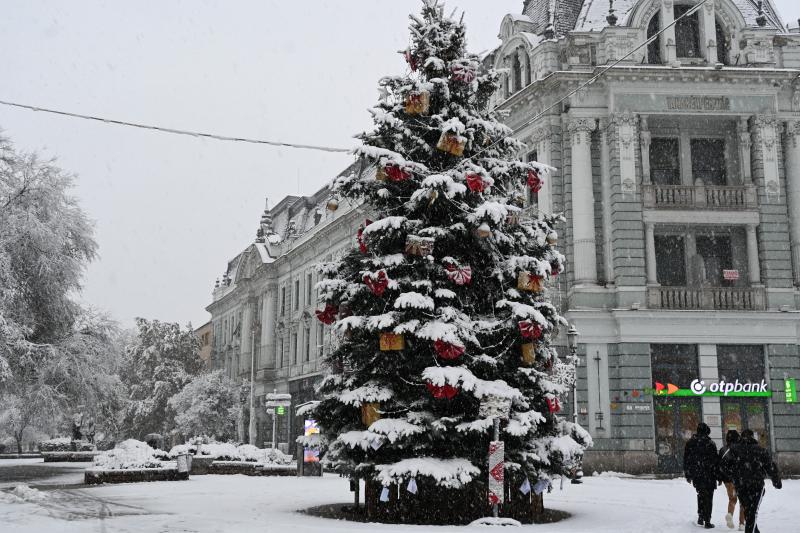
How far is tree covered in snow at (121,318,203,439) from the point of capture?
60906mm

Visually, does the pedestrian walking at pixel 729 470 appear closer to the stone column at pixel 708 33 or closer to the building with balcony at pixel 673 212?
the building with balcony at pixel 673 212

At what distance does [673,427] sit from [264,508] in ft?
59.2

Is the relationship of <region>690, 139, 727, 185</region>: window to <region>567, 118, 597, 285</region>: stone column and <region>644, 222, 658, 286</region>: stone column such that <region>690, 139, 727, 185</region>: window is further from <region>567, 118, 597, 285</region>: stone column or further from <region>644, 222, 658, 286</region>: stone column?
<region>567, 118, 597, 285</region>: stone column

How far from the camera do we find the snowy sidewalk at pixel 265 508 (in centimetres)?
1327

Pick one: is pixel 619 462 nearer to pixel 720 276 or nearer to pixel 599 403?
pixel 599 403

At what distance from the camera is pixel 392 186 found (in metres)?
15.8

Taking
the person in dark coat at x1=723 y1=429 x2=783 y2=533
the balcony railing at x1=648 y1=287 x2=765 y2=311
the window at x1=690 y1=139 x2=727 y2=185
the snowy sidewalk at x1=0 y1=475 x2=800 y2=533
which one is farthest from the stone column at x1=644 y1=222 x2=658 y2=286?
the person in dark coat at x1=723 y1=429 x2=783 y2=533

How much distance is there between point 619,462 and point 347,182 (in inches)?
703

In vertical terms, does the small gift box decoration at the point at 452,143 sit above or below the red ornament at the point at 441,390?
above

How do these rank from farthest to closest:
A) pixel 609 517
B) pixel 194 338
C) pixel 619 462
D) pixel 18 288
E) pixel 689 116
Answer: pixel 194 338
pixel 689 116
pixel 619 462
pixel 18 288
pixel 609 517

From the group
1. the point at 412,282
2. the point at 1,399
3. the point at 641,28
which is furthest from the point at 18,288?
the point at 641,28

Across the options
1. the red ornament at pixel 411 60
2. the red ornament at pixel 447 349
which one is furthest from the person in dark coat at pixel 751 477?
the red ornament at pixel 411 60

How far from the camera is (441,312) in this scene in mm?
14594

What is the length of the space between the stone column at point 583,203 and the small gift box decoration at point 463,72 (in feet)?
55.0
